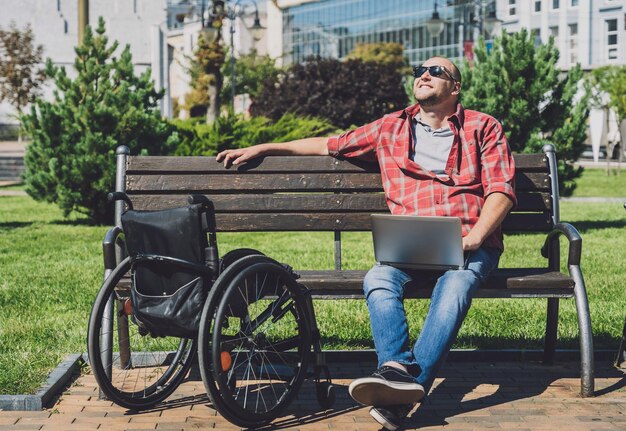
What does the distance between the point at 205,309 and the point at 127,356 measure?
1.32 m

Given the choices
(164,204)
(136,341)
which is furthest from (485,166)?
(136,341)

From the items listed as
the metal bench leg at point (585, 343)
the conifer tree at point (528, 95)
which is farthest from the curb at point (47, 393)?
the conifer tree at point (528, 95)

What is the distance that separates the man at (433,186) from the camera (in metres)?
4.75

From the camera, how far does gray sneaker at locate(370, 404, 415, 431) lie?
177 inches

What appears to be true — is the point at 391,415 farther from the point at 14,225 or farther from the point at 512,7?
the point at 512,7

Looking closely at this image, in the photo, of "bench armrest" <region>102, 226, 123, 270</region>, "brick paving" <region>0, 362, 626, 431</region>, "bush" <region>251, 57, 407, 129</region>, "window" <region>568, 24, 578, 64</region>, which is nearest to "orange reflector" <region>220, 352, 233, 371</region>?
"brick paving" <region>0, 362, 626, 431</region>

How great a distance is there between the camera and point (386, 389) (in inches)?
175

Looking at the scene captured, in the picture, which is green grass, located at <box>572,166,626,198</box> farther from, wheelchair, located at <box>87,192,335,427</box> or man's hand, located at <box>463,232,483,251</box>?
Result: wheelchair, located at <box>87,192,335,427</box>

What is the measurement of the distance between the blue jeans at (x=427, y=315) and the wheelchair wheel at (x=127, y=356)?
2.85ft

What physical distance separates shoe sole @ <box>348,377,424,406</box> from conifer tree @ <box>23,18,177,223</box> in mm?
10289

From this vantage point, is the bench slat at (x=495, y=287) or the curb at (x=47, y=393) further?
the bench slat at (x=495, y=287)

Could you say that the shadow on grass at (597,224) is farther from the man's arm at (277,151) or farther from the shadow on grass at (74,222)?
the man's arm at (277,151)

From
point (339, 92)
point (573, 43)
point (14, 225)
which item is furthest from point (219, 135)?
point (573, 43)

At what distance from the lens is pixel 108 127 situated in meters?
14.7
